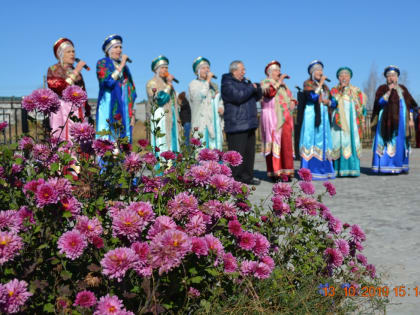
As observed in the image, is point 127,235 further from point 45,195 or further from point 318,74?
point 318,74

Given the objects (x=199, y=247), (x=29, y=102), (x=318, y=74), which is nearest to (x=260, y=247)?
(x=199, y=247)

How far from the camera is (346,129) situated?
35.6 ft

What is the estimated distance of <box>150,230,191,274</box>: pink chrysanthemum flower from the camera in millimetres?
1717

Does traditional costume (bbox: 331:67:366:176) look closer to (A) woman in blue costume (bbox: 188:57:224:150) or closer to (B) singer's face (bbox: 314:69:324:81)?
(B) singer's face (bbox: 314:69:324:81)

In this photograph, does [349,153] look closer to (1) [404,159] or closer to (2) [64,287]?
(1) [404,159]

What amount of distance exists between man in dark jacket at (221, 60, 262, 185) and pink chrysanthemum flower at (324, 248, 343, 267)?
621 centimetres

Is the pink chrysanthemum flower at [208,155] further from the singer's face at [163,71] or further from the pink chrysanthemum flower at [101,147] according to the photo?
the singer's face at [163,71]

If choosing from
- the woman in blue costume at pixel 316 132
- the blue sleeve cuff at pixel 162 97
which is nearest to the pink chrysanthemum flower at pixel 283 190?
the blue sleeve cuff at pixel 162 97

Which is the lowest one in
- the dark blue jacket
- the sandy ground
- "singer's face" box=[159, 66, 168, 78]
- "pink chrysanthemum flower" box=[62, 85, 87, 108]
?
the sandy ground

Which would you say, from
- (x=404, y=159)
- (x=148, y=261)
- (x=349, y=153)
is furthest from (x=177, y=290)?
(x=404, y=159)

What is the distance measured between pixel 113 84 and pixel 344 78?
542 cm

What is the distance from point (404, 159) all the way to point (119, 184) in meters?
9.68

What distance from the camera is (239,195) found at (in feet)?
9.04

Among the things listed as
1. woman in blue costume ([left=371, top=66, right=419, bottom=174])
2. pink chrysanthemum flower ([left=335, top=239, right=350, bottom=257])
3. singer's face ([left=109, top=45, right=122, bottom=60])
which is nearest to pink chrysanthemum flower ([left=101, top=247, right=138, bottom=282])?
pink chrysanthemum flower ([left=335, top=239, right=350, bottom=257])
